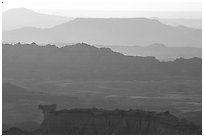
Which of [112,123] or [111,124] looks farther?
[112,123]

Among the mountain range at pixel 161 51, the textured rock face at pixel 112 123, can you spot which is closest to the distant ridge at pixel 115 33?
the mountain range at pixel 161 51

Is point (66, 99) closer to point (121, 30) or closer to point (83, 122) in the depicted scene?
point (83, 122)

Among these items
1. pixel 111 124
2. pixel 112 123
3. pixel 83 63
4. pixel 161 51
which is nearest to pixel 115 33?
pixel 161 51

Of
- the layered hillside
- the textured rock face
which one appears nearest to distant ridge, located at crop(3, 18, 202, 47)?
the layered hillside

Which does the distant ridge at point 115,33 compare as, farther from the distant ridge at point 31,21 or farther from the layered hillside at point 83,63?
the layered hillside at point 83,63

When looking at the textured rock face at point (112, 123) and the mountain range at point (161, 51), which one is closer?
the textured rock face at point (112, 123)

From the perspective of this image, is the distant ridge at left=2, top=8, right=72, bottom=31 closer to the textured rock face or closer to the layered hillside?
the layered hillside

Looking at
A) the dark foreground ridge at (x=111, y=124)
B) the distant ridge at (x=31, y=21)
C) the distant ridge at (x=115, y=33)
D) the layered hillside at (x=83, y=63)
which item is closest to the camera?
the dark foreground ridge at (x=111, y=124)

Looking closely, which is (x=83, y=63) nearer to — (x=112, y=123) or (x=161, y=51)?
(x=161, y=51)
